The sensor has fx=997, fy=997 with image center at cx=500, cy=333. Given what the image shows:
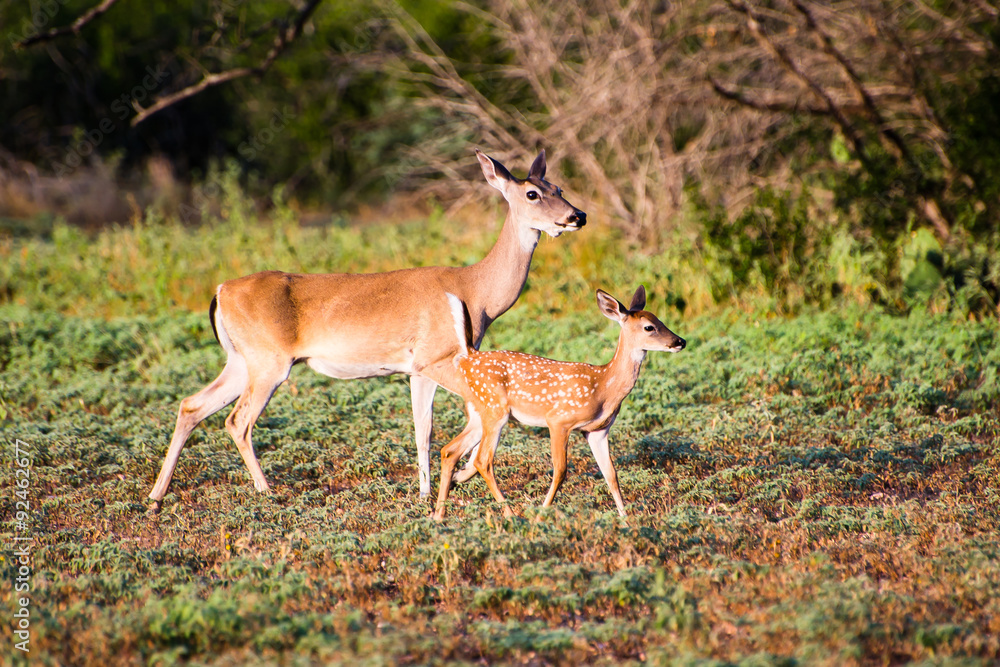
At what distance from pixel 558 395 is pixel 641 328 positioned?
590 millimetres

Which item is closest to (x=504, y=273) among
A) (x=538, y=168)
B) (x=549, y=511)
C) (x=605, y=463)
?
(x=538, y=168)

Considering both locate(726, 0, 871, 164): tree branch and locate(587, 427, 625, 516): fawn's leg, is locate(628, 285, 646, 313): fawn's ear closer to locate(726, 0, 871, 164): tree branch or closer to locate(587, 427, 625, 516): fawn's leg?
locate(587, 427, 625, 516): fawn's leg

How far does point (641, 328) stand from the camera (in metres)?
5.37

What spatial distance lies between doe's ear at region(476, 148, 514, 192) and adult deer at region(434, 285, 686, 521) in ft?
3.66

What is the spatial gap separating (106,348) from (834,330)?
253 inches

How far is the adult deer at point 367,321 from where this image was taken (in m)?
5.88

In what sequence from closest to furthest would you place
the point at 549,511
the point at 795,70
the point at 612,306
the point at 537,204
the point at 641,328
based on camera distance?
the point at 549,511 < the point at 641,328 < the point at 612,306 < the point at 537,204 < the point at 795,70

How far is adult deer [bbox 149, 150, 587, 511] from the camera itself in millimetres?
5879

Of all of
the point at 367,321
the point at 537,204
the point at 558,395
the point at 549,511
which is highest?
the point at 537,204

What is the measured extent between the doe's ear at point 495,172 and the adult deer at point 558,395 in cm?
112

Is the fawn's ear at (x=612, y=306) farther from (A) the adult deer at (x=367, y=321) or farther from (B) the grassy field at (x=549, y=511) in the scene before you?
(B) the grassy field at (x=549, y=511)

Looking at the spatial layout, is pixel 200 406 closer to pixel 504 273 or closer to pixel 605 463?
pixel 504 273

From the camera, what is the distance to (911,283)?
8.93 meters

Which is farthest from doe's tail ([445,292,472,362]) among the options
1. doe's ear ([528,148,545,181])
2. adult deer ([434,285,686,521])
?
doe's ear ([528,148,545,181])
